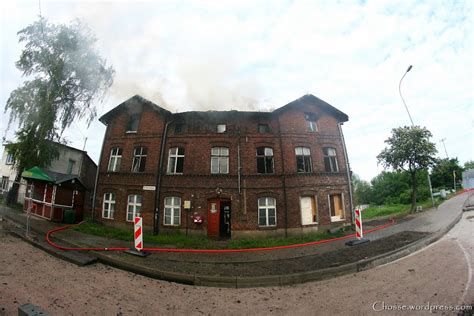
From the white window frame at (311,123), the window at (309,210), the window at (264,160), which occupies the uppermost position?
the white window frame at (311,123)

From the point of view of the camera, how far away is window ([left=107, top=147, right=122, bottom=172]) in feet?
48.3

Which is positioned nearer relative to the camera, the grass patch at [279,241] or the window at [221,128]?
the grass patch at [279,241]

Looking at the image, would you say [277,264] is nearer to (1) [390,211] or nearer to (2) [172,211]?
(2) [172,211]

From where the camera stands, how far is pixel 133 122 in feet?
50.5

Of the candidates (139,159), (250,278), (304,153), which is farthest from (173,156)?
(250,278)

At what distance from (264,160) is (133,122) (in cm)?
974

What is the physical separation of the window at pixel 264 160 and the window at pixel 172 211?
543 centimetres

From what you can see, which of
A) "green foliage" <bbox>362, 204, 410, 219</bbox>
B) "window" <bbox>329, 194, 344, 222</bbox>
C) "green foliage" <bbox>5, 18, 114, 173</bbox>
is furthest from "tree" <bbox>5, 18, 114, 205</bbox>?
"green foliage" <bbox>362, 204, 410, 219</bbox>

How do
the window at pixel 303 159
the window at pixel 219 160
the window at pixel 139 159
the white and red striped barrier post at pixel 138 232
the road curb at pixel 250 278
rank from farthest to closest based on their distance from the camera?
the window at pixel 139 159 < the window at pixel 303 159 < the window at pixel 219 160 < the white and red striped barrier post at pixel 138 232 < the road curb at pixel 250 278

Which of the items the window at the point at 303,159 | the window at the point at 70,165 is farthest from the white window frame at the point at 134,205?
the window at the point at 70,165

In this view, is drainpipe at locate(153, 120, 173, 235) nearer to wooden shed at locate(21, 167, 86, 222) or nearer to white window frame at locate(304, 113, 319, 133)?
wooden shed at locate(21, 167, 86, 222)

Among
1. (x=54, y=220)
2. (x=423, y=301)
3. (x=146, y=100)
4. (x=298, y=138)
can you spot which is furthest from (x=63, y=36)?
(x=423, y=301)

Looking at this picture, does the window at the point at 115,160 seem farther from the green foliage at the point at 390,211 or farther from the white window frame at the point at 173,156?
the green foliage at the point at 390,211

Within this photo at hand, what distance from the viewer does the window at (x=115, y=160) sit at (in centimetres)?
1471
